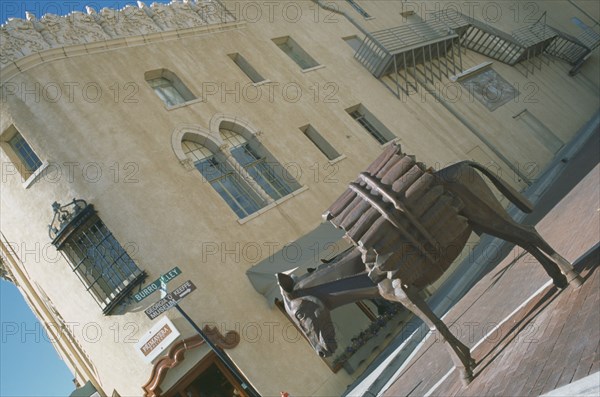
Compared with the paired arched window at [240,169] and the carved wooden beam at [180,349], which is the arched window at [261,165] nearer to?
the paired arched window at [240,169]

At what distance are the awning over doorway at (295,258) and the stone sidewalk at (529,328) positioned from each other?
3206 millimetres

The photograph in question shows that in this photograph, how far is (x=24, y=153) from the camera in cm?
1515

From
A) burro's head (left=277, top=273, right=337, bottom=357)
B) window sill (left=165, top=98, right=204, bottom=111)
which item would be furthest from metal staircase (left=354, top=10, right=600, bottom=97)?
burro's head (left=277, top=273, right=337, bottom=357)

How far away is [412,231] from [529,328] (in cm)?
172

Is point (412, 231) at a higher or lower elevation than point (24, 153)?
lower

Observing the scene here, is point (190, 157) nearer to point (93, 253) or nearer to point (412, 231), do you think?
point (93, 253)

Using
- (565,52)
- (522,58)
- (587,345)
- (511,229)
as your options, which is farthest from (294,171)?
(565,52)

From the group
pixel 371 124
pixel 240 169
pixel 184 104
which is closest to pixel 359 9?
pixel 371 124

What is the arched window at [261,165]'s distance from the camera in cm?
1619

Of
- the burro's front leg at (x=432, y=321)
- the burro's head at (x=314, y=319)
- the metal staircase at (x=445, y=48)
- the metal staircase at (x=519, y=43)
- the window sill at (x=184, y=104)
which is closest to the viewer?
the burro's front leg at (x=432, y=321)

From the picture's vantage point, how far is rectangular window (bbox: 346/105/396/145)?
2005 centimetres

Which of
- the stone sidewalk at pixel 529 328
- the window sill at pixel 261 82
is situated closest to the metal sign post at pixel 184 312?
the stone sidewalk at pixel 529 328

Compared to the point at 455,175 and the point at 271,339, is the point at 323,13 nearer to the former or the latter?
the point at 271,339

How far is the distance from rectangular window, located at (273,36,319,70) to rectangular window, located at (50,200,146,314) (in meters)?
10.4
